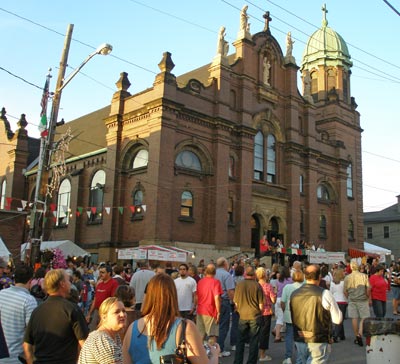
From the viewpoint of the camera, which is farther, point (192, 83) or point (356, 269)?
point (192, 83)

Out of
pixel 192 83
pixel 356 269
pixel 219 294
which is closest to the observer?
pixel 219 294

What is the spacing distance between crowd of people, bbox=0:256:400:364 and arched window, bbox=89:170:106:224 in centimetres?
2089

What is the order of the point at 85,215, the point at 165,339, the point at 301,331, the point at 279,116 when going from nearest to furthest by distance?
the point at 165,339, the point at 301,331, the point at 85,215, the point at 279,116

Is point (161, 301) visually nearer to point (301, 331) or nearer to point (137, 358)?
point (137, 358)

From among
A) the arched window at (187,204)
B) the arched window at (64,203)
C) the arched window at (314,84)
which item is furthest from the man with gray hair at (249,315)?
the arched window at (314,84)

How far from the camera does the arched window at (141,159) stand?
30.2 m

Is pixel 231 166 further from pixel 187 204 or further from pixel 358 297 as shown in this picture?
pixel 358 297

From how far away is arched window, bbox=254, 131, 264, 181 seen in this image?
35.1 meters

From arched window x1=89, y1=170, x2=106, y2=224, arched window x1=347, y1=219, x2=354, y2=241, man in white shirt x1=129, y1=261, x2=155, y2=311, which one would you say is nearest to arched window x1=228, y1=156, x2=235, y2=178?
arched window x1=89, y1=170, x2=106, y2=224

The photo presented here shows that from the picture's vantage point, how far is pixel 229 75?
33062 millimetres

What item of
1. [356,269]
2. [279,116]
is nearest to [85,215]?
[279,116]

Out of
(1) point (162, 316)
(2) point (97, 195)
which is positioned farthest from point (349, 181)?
(1) point (162, 316)

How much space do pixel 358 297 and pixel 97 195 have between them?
24.9 meters

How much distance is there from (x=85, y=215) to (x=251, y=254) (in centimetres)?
1186
